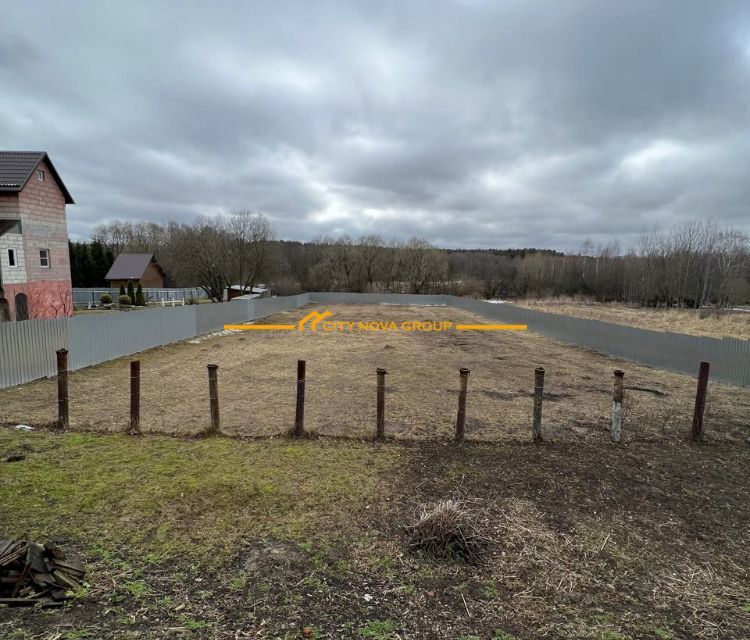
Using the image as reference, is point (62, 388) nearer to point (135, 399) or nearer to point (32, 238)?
point (135, 399)

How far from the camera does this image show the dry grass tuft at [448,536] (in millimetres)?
3201

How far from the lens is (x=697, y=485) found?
4.63 meters

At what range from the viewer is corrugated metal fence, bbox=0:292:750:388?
9383mm

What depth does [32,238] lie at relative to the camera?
70.7 ft

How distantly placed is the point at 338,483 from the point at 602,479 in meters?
2.94

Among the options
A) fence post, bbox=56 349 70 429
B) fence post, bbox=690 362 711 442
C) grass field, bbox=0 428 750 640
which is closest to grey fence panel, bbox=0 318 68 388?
fence post, bbox=56 349 70 429

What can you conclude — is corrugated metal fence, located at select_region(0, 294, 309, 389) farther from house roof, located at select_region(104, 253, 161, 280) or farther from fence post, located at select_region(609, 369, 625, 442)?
house roof, located at select_region(104, 253, 161, 280)

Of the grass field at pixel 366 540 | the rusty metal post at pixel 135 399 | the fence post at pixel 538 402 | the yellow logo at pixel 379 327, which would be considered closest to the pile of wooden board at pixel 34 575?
the grass field at pixel 366 540

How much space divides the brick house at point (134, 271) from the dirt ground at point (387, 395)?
39125 mm

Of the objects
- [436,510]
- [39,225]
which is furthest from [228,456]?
[39,225]

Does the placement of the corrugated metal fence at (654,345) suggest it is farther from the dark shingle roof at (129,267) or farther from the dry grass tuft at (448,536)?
the dark shingle roof at (129,267)

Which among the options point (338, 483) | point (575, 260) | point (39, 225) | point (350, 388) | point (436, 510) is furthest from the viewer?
point (575, 260)

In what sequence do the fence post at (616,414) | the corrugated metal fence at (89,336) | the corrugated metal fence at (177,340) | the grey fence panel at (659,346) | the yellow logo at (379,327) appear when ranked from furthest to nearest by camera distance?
the yellow logo at (379,327)
the grey fence panel at (659,346)
the corrugated metal fence at (177,340)
the corrugated metal fence at (89,336)
the fence post at (616,414)

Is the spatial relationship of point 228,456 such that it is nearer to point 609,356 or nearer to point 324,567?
point 324,567
